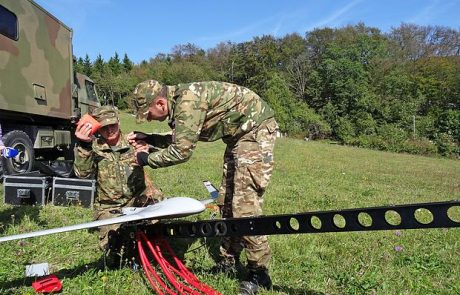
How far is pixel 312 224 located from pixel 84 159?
7.96 feet

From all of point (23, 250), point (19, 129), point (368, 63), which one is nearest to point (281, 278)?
point (23, 250)

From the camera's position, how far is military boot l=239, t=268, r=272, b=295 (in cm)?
368

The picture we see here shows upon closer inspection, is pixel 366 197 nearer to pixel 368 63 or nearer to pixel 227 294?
pixel 227 294

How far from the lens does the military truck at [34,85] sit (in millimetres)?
8945

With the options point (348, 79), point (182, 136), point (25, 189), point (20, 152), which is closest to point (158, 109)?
point (182, 136)

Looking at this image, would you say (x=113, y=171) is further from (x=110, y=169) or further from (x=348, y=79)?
(x=348, y=79)

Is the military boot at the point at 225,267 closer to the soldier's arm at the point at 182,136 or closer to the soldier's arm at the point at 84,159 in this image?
the soldier's arm at the point at 182,136

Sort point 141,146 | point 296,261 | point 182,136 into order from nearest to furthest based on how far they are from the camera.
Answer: point 182,136
point 141,146
point 296,261

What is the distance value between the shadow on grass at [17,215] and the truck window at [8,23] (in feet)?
13.9

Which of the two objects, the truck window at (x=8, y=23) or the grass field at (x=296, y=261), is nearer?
the grass field at (x=296, y=261)

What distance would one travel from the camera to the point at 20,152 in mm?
9148

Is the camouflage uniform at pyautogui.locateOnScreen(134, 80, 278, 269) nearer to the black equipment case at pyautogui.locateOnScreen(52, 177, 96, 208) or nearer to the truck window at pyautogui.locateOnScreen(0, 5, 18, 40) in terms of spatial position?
the black equipment case at pyautogui.locateOnScreen(52, 177, 96, 208)

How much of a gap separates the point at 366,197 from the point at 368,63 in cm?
6849

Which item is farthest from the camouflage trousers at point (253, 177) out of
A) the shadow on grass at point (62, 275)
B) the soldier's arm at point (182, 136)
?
A: the shadow on grass at point (62, 275)
